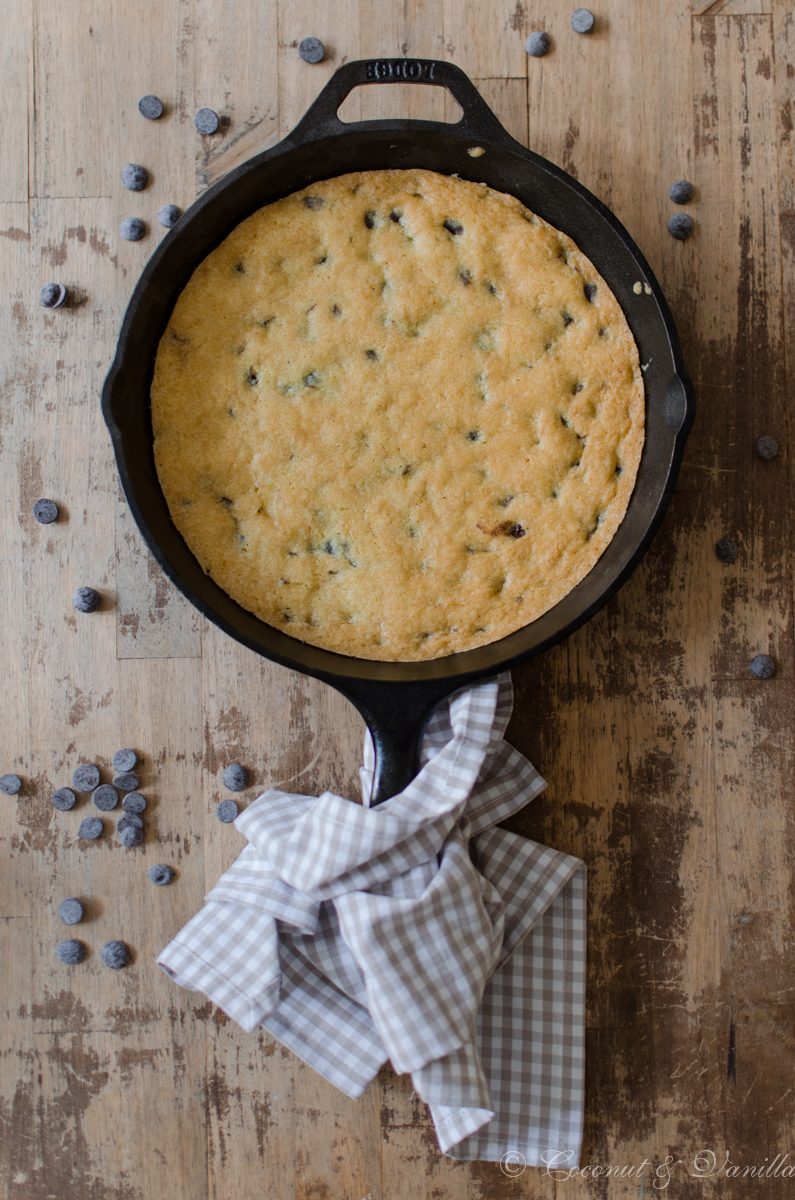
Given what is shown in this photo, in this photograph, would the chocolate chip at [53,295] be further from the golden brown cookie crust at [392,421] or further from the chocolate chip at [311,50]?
the chocolate chip at [311,50]

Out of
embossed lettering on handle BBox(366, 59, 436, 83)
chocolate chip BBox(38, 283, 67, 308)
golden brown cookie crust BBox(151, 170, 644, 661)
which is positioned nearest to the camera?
embossed lettering on handle BBox(366, 59, 436, 83)

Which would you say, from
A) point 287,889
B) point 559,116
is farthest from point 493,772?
point 559,116

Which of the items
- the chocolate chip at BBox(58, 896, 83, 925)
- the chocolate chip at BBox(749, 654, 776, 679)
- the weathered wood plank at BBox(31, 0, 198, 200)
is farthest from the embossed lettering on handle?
the chocolate chip at BBox(58, 896, 83, 925)

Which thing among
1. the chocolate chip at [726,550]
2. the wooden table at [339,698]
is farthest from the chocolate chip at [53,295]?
the chocolate chip at [726,550]

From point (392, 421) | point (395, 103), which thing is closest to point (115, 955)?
point (392, 421)

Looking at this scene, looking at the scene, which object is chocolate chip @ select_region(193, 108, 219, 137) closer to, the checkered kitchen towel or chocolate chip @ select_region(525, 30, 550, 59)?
chocolate chip @ select_region(525, 30, 550, 59)

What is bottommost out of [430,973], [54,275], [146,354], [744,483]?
[430,973]

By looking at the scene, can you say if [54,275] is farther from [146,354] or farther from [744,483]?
[744,483]
